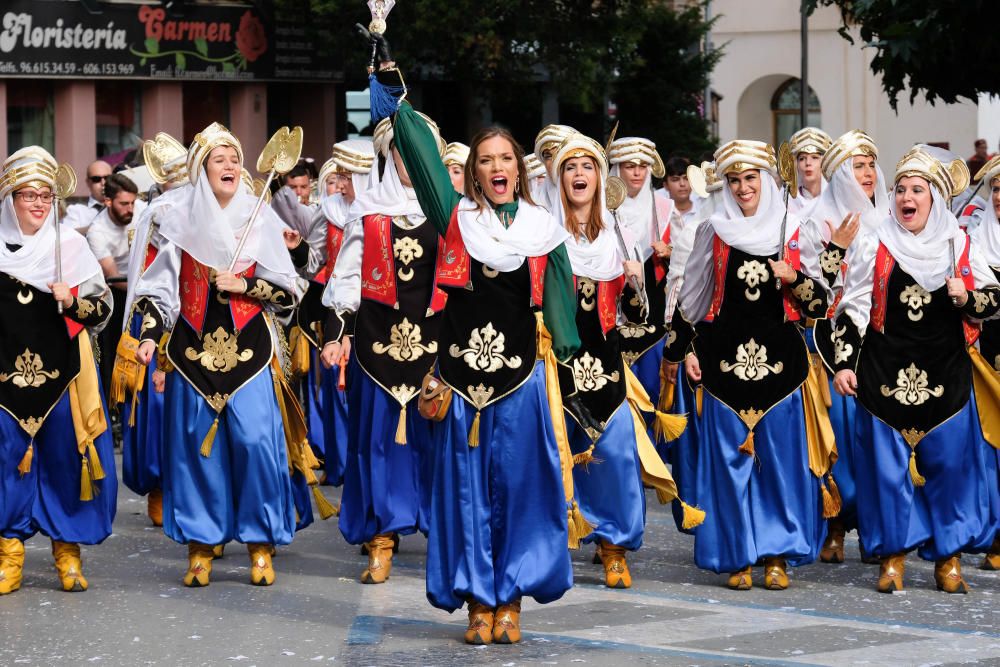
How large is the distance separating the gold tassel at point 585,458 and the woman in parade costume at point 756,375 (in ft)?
1.84

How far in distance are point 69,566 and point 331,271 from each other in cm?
317

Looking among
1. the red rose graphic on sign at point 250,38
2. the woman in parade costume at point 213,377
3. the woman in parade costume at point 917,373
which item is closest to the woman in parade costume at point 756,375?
the woman in parade costume at point 917,373

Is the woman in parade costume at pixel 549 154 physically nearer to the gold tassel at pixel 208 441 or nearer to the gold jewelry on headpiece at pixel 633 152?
the gold jewelry on headpiece at pixel 633 152

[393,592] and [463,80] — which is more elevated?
[463,80]

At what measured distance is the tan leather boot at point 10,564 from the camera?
29.6 feet

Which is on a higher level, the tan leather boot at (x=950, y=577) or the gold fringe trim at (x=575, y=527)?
the gold fringe trim at (x=575, y=527)

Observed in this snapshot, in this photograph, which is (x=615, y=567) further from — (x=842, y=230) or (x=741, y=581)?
(x=842, y=230)

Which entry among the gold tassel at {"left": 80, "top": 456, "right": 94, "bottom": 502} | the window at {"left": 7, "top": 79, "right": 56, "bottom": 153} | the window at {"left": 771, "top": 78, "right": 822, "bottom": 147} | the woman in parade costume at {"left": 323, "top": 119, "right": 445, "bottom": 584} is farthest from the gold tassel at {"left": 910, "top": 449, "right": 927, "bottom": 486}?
the window at {"left": 771, "top": 78, "right": 822, "bottom": 147}

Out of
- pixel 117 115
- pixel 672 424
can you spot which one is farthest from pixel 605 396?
pixel 117 115

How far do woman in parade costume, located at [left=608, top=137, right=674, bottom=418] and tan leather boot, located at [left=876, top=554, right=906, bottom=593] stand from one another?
305 centimetres

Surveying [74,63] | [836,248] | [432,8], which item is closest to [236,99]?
[74,63]

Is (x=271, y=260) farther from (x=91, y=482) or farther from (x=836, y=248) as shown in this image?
(x=836, y=248)

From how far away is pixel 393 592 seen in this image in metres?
9.07

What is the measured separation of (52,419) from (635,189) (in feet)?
13.8
